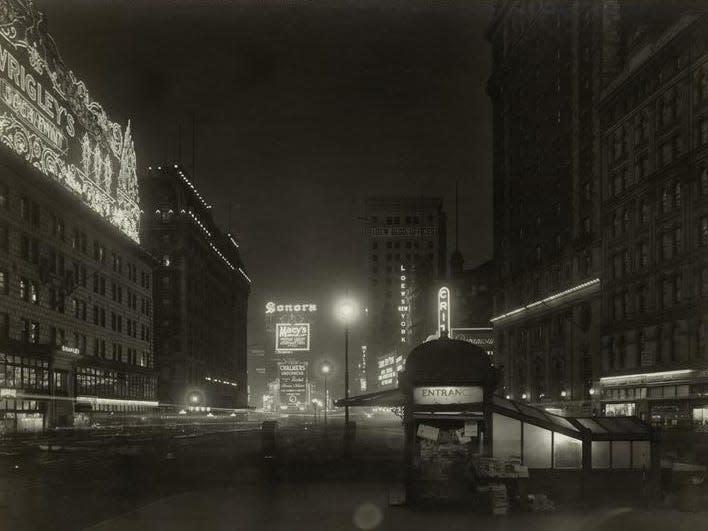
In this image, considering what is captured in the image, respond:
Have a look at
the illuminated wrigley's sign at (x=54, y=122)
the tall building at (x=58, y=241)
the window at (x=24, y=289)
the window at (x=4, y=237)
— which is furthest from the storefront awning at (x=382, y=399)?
the window at (x=24, y=289)

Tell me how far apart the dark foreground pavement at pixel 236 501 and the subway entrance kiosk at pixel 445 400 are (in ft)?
3.92

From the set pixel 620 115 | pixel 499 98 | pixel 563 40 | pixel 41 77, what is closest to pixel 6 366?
pixel 41 77

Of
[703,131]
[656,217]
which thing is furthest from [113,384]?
[703,131]

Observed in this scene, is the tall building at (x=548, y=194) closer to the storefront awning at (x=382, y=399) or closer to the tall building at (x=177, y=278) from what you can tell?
the tall building at (x=177, y=278)

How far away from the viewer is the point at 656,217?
72.9 m

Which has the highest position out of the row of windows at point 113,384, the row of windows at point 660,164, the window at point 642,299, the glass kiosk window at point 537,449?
the row of windows at point 660,164

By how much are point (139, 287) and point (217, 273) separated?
212ft

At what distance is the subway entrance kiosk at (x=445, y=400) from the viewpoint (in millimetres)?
18562

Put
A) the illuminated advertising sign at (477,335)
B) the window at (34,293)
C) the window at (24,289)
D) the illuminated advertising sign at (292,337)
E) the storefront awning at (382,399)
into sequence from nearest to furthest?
the storefront awning at (382,399), the window at (24,289), the window at (34,293), the illuminated advertising sign at (292,337), the illuminated advertising sign at (477,335)

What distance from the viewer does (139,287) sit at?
10138 cm

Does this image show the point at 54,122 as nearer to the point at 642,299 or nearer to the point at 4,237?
Answer: the point at 4,237

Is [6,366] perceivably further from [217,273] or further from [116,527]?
[217,273]

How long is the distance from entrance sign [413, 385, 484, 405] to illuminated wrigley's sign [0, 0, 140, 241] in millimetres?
48200

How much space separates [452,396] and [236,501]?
5.40 meters
